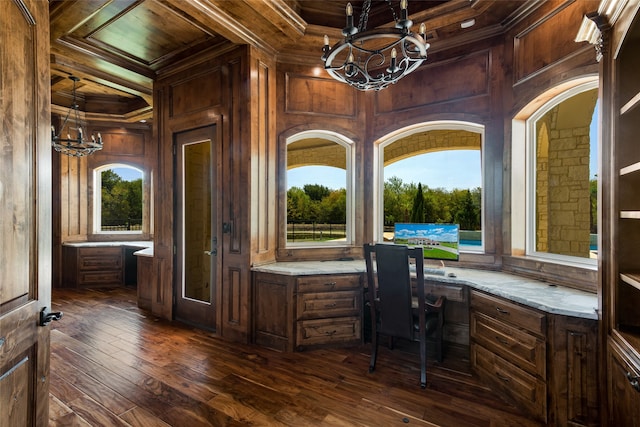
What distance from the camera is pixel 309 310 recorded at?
3.28 m

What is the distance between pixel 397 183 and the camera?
4082mm

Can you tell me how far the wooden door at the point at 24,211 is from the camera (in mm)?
1188

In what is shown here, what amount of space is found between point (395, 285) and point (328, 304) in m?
0.91

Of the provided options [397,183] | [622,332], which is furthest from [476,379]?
[397,183]

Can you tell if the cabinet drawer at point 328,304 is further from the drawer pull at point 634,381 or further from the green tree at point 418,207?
the drawer pull at point 634,381

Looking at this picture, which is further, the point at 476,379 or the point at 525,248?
the point at 525,248

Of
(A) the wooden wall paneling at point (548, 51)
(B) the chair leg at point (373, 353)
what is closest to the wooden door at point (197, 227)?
(B) the chair leg at point (373, 353)

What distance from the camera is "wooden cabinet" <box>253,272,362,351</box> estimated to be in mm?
3258

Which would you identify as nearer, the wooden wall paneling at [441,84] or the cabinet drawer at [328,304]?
the cabinet drawer at [328,304]

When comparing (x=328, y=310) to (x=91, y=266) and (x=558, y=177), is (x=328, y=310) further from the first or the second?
(x=91, y=266)

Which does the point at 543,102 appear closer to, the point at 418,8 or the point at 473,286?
the point at 418,8

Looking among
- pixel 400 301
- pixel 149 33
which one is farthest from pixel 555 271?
pixel 149 33

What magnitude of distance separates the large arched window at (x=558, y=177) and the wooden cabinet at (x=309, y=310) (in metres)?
1.79

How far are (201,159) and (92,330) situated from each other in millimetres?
2476
